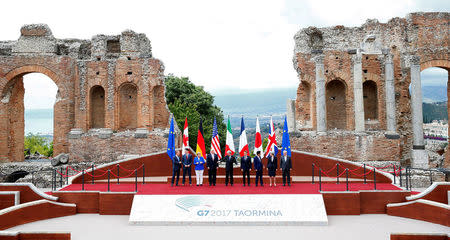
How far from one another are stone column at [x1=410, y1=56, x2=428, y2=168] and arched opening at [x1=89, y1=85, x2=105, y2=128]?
74.5 feet

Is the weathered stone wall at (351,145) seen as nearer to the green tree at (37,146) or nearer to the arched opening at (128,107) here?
the arched opening at (128,107)

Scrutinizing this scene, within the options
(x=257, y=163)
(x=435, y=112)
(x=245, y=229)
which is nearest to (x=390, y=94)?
(x=257, y=163)

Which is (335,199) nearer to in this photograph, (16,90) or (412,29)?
(412,29)

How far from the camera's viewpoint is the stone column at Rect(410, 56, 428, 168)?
980 inches

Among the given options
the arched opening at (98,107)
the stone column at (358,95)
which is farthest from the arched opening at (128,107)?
the stone column at (358,95)

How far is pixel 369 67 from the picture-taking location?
83.6 feet

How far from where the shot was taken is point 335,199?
13289 millimetres

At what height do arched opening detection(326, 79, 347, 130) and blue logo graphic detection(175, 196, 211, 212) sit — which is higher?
arched opening detection(326, 79, 347, 130)

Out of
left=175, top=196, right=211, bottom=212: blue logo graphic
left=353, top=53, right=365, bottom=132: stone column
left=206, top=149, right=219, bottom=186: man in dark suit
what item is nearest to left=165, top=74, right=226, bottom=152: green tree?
left=353, top=53, right=365, bottom=132: stone column

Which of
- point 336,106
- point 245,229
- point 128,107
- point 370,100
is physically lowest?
point 245,229

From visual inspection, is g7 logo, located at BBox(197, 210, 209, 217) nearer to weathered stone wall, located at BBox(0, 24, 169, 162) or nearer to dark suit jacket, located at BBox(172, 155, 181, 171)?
dark suit jacket, located at BBox(172, 155, 181, 171)

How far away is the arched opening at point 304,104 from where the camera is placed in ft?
87.1

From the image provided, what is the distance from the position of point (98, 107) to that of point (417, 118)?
23499 mm

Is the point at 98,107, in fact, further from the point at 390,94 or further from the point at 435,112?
the point at 435,112
